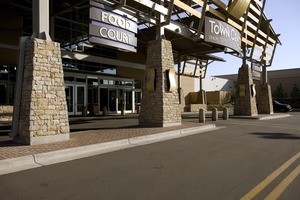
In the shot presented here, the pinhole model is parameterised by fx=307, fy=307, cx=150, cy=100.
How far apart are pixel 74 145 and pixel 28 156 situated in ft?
5.85

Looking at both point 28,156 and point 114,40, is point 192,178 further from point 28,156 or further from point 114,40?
point 114,40

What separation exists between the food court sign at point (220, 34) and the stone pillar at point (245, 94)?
4.52 m

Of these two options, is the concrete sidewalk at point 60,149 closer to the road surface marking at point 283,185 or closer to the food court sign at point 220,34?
the road surface marking at point 283,185

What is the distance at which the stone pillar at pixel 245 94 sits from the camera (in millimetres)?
26391

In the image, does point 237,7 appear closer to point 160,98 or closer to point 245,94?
point 245,94

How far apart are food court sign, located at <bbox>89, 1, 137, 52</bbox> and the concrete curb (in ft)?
16.2

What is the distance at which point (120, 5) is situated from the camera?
14062 millimetres

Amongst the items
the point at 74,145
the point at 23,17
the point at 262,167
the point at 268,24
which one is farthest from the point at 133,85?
the point at 262,167

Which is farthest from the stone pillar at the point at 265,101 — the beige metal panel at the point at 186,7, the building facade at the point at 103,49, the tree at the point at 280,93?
the tree at the point at 280,93

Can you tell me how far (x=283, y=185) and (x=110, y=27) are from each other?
1054cm

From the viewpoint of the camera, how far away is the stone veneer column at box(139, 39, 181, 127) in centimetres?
1530

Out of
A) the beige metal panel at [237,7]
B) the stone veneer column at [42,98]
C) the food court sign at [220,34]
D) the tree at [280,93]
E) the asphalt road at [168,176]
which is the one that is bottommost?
the asphalt road at [168,176]

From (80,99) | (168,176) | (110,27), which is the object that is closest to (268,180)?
(168,176)

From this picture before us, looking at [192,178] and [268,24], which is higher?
[268,24]
